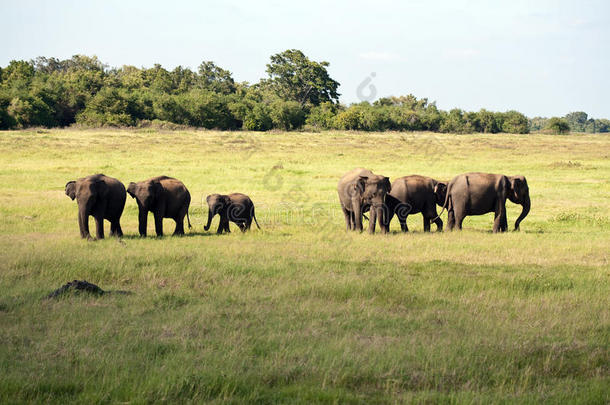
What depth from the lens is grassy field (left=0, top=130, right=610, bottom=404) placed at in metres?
6.72

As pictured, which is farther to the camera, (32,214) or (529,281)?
(32,214)

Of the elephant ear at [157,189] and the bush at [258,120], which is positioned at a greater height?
the bush at [258,120]

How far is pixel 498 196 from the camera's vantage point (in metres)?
18.9

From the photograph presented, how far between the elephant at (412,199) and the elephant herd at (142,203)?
13.5ft

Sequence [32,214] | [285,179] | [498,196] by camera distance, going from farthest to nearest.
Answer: [285,179] < [32,214] < [498,196]

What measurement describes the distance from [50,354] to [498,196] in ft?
46.7

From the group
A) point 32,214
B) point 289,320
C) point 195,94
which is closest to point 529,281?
point 289,320

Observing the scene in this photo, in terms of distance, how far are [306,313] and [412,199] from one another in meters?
10.5

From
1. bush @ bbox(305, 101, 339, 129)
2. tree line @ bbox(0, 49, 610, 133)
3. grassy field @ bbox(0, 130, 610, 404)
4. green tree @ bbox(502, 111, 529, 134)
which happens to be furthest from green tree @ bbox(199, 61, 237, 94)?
grassy field @ bbox(0, 130, 610, 404)

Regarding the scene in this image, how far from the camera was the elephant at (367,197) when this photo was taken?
18219 mm

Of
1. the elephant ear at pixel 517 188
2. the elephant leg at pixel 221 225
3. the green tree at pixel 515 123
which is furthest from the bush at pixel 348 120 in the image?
the elephant leg at pixel 221 225

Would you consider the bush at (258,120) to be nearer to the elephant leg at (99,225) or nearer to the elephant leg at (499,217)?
the elephant leg at (499,217)

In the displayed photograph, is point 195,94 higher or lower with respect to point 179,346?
higher

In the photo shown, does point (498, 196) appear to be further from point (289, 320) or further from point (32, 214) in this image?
point (32, 214)
